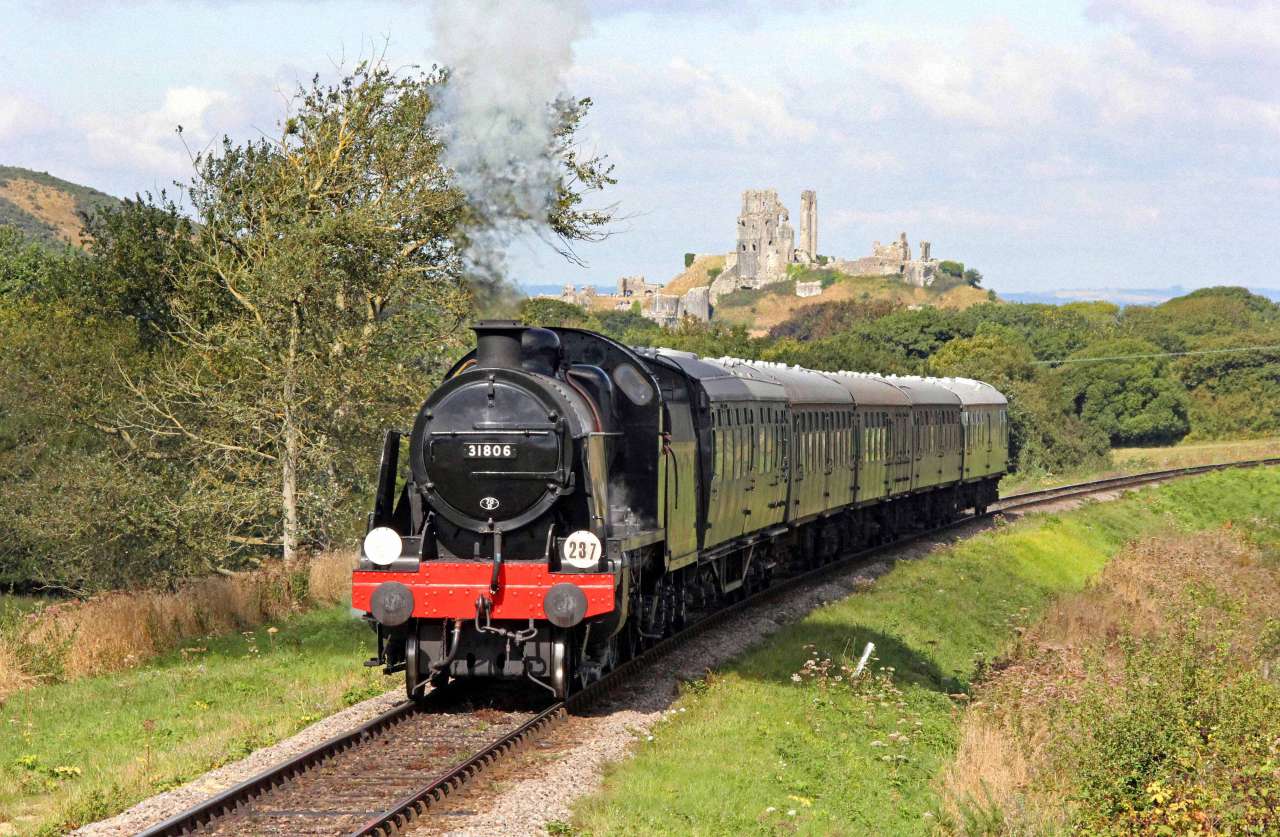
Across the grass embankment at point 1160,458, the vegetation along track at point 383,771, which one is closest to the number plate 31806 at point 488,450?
the vegetation along track at point 383,771

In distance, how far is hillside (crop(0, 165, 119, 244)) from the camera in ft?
431

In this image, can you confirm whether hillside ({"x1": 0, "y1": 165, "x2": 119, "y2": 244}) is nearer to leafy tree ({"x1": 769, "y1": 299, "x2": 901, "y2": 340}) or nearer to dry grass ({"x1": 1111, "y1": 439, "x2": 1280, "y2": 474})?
leafy tree ({"x1": 769, "y1": 299, "x2": 901, "y2": 340})

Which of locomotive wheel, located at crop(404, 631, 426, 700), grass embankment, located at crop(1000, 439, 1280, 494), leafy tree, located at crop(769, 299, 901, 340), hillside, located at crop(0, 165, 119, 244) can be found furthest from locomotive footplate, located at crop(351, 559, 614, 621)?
leafy tree, located at crop(769, 299, 901, 340)

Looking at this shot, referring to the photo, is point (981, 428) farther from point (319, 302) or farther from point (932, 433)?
point (319, 302)

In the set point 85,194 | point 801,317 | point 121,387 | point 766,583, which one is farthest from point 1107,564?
point 801,317

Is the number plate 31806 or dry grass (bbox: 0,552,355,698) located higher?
the number plate 31806

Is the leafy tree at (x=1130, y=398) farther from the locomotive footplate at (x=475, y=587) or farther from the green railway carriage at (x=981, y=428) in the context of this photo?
the locomotive footplate at (x=475, y=587)

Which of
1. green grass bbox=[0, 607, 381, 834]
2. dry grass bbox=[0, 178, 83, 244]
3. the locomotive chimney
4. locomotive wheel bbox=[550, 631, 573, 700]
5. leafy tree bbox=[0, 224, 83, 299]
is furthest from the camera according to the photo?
dry grass bbox=[0, 178, 83, 244]

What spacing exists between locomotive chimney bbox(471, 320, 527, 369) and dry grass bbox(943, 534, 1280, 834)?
5534 millimetres

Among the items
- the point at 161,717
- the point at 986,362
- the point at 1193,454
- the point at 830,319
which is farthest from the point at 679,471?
the point at 830,319

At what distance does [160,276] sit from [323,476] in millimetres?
14518

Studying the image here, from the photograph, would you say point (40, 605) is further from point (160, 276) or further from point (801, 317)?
point (801, 317)

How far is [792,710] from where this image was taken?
14.2m

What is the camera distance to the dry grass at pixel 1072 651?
12234 mm
